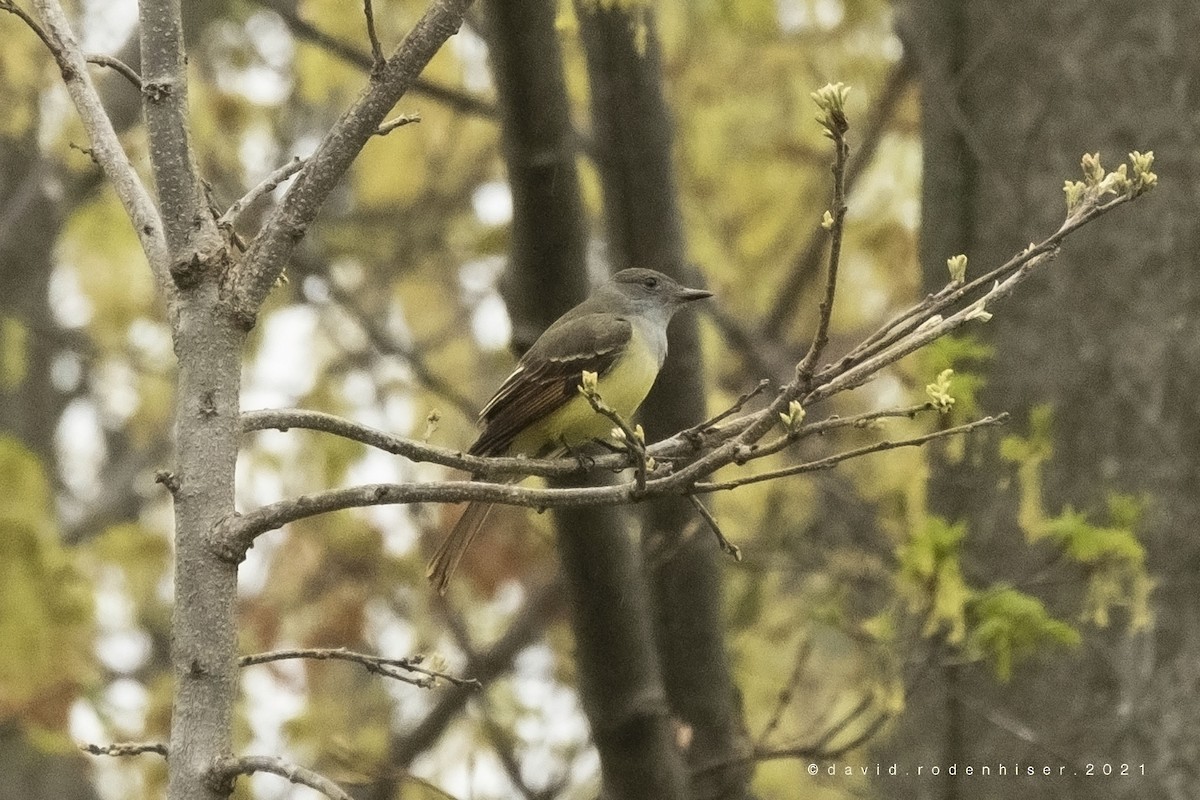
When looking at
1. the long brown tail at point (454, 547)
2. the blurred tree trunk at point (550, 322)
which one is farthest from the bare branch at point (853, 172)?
the long brown tail at point (454, 547)

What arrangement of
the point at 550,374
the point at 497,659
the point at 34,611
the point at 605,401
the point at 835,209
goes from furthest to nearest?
the point at 497,659 → the point at 34,611 → the point at 550,374 → the point at 605,401 → the point at 835,209

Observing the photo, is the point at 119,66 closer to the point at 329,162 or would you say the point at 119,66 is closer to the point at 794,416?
the point at 329,162

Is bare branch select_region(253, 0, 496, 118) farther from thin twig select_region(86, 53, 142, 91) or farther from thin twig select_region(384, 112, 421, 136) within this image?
thin twig select_region(384, 112, 421, 136)

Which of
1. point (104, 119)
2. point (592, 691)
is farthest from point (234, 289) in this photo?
point (592, 691)

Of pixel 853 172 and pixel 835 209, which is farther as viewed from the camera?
pixel 853 172

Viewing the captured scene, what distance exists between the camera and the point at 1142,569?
566 centimetres

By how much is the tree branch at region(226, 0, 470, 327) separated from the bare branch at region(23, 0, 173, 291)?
18cm

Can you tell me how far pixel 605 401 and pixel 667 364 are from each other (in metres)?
0.80

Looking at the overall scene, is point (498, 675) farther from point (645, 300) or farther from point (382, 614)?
point (645, 300)

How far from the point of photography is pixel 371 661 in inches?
123

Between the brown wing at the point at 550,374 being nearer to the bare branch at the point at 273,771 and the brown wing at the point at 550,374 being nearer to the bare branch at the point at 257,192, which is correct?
the bare branch at the point at 257,192

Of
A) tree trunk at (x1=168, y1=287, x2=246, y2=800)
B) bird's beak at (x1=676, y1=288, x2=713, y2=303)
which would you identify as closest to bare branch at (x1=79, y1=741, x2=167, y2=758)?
tree trunk at (x1=168, y1=287, x2=246, y2=800)

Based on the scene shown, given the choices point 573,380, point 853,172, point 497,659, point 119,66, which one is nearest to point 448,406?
point 497,659

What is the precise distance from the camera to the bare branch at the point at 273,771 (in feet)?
9.09
